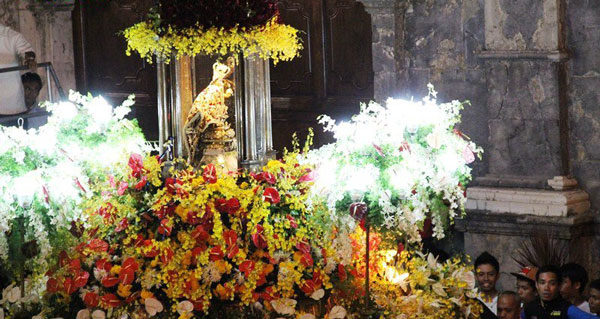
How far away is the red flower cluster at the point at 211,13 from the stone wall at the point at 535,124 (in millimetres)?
2087

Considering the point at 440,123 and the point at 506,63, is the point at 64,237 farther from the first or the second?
the point at 506,63

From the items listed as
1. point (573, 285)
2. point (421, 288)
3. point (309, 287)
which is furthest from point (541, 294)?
point (309, 287)

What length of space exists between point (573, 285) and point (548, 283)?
0.48m

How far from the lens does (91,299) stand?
28.7ft

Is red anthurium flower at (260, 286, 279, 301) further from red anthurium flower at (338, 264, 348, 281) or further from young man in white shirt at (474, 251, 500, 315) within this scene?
young man in white shirt at (474, 251, 500, 315)

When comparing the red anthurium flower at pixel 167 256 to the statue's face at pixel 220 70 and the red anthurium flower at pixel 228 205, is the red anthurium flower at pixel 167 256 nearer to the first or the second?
the red anthurium flower at pixel 228 205

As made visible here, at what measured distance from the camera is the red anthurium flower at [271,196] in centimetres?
886


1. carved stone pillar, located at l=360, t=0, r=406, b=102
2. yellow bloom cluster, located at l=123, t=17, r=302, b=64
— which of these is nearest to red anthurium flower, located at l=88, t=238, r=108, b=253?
yellow bloom cluster, located at l=123, t=17, r=302, b=64

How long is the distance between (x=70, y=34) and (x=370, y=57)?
11.4 ft

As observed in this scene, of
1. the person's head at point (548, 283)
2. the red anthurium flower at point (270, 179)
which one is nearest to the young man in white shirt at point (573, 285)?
the person's head at point (548, 283)

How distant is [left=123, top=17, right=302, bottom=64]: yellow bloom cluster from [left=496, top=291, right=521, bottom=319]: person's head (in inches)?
101

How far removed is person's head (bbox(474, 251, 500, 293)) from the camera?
9727 millimetres

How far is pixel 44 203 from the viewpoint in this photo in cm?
867

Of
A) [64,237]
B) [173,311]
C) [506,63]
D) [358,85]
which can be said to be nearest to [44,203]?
[64,237]
